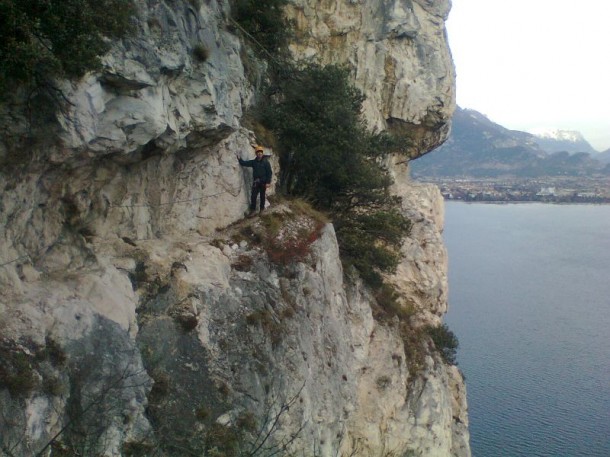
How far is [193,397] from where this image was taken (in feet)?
32.3

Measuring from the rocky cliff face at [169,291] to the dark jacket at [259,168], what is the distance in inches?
12.2

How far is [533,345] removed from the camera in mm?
41281

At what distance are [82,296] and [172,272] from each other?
213cm

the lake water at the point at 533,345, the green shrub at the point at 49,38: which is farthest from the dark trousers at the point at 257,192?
the lake water at the point at 533,345

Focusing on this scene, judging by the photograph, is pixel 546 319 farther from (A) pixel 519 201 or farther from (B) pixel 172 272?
(A) pixel 519 201

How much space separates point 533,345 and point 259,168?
109 feet

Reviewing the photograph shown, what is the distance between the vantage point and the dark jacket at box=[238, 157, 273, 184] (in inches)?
543

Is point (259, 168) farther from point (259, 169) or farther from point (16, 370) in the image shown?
point (16, 370)

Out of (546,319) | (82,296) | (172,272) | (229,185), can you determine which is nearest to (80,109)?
(82,296)

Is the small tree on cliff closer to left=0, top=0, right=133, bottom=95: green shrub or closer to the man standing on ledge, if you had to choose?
A: the man standing on ledge

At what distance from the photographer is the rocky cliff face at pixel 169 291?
816 cm

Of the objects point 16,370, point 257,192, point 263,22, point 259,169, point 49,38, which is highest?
point 263,22

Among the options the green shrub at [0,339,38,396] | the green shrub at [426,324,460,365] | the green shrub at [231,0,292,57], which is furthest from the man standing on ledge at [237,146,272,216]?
the green shrub at [426,324,460,365]

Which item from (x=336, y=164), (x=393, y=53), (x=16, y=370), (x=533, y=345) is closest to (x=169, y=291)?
(x=16, y=370)
